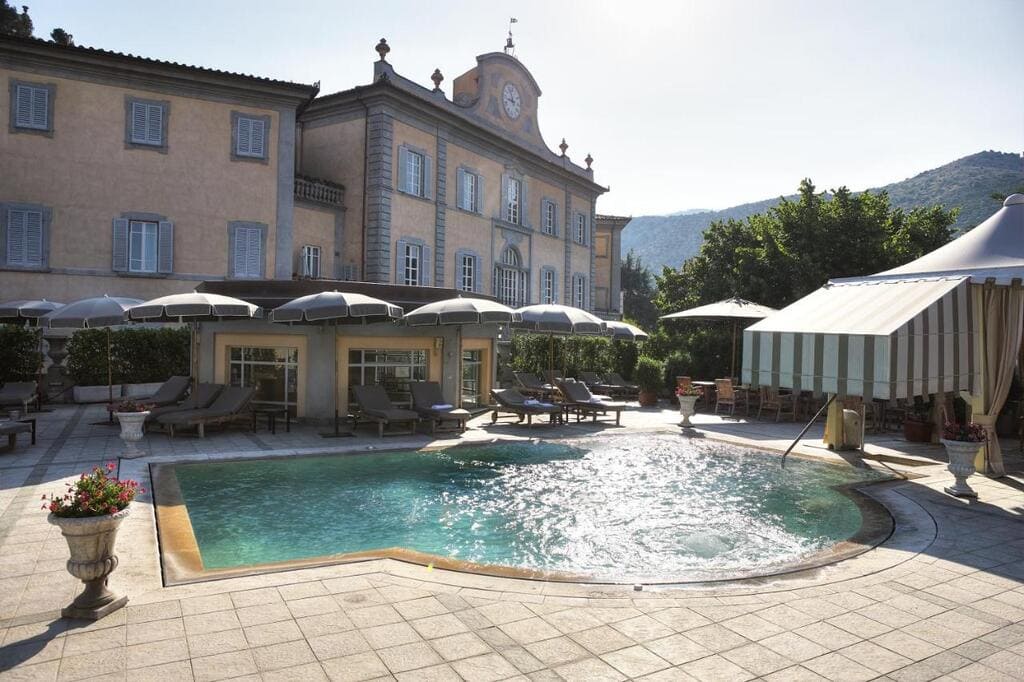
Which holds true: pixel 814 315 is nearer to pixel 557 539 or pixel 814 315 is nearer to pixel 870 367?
pixel 870 367

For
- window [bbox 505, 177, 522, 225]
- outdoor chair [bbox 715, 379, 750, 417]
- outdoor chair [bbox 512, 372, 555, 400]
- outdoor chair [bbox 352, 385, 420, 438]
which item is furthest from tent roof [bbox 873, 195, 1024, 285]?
window [bbox 505, 177, 522, 225]

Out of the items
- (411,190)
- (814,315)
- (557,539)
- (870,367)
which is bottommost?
(557,539)

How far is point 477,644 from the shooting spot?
437cm

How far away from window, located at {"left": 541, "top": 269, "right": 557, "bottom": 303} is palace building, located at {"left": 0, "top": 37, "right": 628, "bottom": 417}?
5.81 metres

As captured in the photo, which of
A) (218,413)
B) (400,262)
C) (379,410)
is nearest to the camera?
(218,413)

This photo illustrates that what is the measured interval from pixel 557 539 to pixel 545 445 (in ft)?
20.2

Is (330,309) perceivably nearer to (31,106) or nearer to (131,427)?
(131,427)

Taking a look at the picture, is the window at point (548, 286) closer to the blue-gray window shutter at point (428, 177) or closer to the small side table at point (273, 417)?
the blue-gray window shutter at point (428, 177)

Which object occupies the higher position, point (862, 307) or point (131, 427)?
point (862, 307)

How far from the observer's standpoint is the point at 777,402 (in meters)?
17.7

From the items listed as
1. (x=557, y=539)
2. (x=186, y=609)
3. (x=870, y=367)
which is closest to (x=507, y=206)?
(x=870, y=367)

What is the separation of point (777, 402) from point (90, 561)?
16577mm

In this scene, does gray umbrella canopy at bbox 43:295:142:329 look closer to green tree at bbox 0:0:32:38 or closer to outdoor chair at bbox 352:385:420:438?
outdoor chair at bbox 352:385:420:438

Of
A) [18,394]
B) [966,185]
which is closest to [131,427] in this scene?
[18,394]
